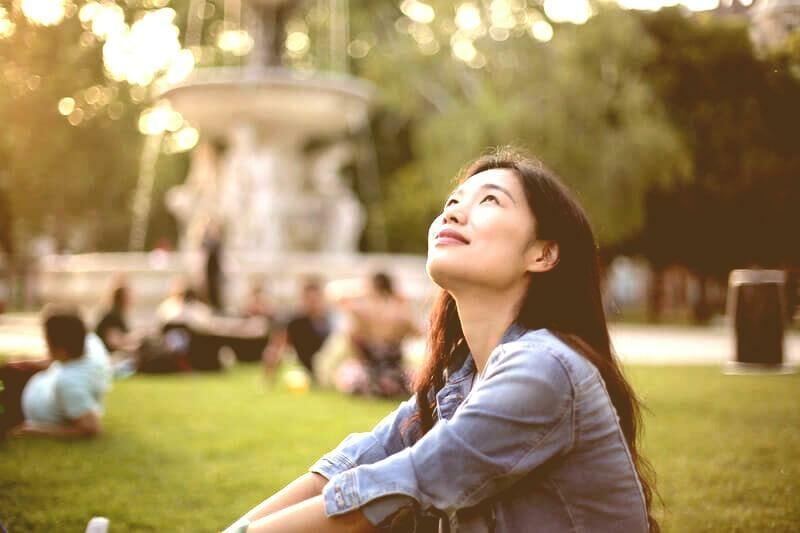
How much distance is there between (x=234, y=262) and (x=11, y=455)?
1236 cm

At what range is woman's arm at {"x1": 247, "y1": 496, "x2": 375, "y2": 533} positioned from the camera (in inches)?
87.3

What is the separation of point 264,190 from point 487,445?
60.9ft

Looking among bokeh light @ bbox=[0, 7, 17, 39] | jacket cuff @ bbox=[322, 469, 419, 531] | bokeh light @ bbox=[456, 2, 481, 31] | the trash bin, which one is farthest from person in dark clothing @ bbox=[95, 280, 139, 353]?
bokeh light @ bbox=[456, 2, 481, 31]

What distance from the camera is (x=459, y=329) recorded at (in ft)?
9.71

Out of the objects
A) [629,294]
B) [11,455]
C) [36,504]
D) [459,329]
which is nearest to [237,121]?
[11,455]

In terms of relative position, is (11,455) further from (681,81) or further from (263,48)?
(681,81)

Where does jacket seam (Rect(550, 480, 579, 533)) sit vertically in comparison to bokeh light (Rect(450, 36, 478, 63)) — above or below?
below

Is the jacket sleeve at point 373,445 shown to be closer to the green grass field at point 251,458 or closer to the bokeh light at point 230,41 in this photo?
the green grass field at point 251,458

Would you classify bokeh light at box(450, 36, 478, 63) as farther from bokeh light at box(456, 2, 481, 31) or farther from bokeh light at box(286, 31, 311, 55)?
bokeh light at box(286, 31, 311, 55)

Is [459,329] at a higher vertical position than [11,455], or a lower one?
higher

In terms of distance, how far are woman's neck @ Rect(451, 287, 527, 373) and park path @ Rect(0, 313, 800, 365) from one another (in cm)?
1218

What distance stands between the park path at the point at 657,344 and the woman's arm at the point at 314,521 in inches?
481

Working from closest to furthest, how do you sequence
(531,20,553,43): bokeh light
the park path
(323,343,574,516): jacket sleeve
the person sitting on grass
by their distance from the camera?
(323,343,574,516): jacket sleeve
the person sitting on grass
the park path
(531,20,553,43): bokeh light

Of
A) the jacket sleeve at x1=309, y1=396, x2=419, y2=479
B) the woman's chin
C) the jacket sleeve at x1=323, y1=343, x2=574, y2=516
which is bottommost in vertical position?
the jacket sleeve at x1=309, y1=396, x2=419, y2=479
